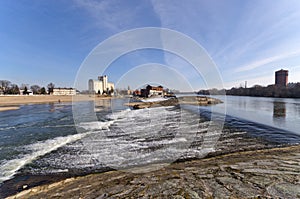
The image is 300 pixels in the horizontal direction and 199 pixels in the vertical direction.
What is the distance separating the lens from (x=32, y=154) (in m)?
6.10

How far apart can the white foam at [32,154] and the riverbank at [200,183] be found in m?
1.99

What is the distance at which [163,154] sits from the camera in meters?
5.60

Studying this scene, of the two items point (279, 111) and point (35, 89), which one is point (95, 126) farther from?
point (35, 89)

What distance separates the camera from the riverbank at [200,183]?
2666 mm

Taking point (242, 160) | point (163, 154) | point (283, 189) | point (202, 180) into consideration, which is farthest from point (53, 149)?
point (283, 189)

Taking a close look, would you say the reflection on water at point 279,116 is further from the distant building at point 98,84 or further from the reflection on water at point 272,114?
the distant building at point 98,84

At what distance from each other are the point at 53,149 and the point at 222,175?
6770 millimetres

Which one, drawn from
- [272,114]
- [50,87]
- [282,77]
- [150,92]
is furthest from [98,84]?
[282,77]

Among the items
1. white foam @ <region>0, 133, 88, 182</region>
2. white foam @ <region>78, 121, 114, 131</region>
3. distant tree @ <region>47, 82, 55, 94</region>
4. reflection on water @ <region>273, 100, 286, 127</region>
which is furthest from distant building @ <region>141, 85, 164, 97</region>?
distant tree @ <region>47, 82, 55, 94</region>

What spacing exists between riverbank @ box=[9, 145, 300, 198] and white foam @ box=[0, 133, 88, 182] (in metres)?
1.99

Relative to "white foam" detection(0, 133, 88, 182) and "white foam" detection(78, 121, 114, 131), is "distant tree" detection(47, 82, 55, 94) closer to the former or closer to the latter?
"white foam" detection(78, 121, 114, 131)

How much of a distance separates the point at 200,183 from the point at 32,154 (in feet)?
21.6

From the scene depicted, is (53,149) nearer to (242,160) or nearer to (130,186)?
(130,186)

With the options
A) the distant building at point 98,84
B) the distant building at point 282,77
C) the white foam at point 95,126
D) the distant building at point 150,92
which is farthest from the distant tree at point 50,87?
the distant building at point 282,77
